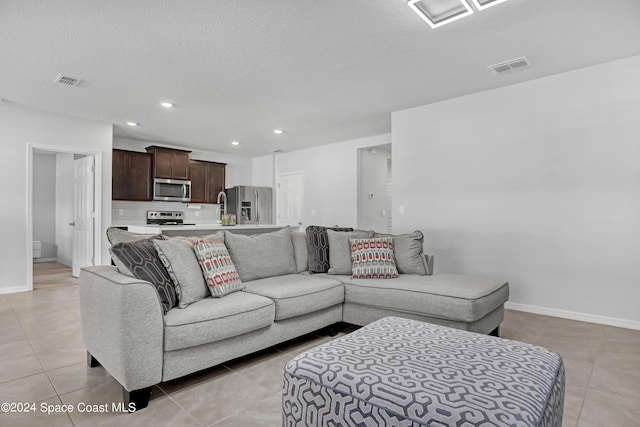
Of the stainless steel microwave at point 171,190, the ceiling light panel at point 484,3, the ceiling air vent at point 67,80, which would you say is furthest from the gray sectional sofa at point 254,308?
the stainless steel microwave at point 171,190

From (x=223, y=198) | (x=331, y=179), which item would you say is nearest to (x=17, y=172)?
(x=223, y=198)

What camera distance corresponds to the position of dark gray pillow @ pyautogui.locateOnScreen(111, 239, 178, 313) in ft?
6.79

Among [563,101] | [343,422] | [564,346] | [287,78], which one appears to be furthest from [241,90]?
[564,346]

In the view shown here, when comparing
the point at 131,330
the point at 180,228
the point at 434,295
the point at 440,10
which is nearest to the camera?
the point at 131,330

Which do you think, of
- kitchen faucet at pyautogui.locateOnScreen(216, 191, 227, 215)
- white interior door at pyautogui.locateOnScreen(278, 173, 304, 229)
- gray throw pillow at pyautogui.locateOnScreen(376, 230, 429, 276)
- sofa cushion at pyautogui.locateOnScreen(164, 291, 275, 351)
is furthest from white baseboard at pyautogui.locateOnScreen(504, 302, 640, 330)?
kitchen faucet at pyautogui.locateOnScreen(216, 191, 227, 215)

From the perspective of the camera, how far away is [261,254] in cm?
317

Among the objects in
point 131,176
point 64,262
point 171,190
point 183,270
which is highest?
point 131,176

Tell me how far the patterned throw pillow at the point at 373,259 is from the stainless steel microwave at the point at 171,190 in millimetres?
4917

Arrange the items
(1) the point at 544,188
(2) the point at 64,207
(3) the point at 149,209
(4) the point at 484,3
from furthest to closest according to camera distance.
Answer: (2) the point at 64,207, (3) the point at 149,209, (1) the point at 544,188, (4) the point at 484,3

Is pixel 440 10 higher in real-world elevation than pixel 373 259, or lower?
higher

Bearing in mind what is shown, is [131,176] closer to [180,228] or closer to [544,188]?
[180,228]

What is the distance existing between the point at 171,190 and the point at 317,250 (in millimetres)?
4695

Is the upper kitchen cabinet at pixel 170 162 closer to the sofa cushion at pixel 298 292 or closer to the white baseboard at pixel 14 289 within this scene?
the white baseboard at pixel 14 289

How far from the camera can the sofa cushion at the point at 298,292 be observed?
8.33 ft
